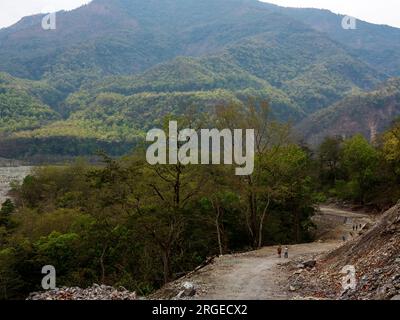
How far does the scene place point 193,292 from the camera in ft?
56.9

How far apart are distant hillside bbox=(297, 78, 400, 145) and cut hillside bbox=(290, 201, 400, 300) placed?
5173 inches

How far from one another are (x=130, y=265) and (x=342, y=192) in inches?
1281

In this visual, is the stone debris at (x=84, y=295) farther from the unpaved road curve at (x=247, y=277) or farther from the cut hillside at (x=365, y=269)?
the cut hillside at (x=365, y=269)

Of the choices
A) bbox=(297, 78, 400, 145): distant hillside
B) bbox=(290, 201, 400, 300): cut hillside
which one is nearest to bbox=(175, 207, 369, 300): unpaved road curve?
bbox=(290, 201, 400, 300): cut hillside

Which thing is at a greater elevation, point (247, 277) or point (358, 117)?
point (358, 117)

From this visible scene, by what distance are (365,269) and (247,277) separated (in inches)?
232

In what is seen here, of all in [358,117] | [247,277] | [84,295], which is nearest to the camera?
[84,295]

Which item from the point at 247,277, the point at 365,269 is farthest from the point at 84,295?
→ the point at 365,269

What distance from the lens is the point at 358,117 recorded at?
156 meters

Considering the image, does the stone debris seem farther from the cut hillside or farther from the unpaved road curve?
the cut hillside

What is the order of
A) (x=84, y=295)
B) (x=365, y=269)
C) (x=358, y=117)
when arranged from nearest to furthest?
1. (x=365, y=269)
2. (x=84, y=295)
3. (x=358, y=117)

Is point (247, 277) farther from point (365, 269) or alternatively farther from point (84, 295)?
point (84, 295)

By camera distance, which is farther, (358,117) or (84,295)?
(358,117)

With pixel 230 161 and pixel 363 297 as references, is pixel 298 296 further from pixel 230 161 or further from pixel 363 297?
pixel 230 161
